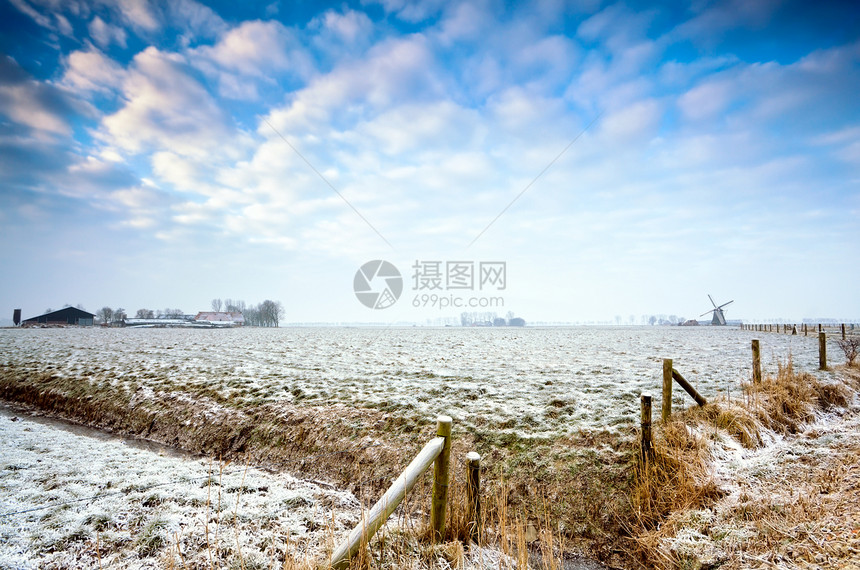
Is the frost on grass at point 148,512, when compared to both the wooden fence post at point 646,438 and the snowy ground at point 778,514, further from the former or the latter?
the wooden fence post at point 646,438

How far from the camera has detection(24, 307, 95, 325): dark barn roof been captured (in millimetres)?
110812

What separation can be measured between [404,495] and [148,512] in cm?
480

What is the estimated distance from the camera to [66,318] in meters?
111

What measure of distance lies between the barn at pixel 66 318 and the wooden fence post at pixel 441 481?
145814mm

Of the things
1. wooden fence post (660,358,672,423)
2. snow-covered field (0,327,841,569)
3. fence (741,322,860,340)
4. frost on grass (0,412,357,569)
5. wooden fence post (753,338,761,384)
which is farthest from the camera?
fence (741,322,860,340)

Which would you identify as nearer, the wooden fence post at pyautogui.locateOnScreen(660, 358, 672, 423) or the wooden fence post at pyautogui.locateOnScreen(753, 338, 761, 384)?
the wooden fence post at pyautogui.locateOnScreen(660, 358, 672, 423)

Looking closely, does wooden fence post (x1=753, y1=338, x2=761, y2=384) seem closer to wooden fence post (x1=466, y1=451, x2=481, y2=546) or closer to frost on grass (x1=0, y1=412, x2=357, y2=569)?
wooden fence post (x1=466, y1=451, x2=481, y2=546)

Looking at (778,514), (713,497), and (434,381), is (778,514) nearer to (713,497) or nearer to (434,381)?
(713,497)

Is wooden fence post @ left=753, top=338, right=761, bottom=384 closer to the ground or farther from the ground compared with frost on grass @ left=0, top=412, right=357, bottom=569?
farther from the ground

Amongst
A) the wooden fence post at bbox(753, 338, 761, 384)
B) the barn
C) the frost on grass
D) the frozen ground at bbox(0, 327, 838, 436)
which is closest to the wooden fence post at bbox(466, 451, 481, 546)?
the frost on grass

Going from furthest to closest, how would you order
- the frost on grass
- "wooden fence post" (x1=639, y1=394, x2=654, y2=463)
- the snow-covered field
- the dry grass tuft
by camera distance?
1. "wooden fence post" (x1=639, y1=394, x2=654, y2=463)
2. the snow-covered field
3. the frost on grass
4. the dry grass tuft

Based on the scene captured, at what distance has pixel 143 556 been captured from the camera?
527 centimetres

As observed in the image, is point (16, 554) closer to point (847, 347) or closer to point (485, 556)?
point (485, 556)

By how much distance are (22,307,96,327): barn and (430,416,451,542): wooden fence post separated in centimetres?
14581
